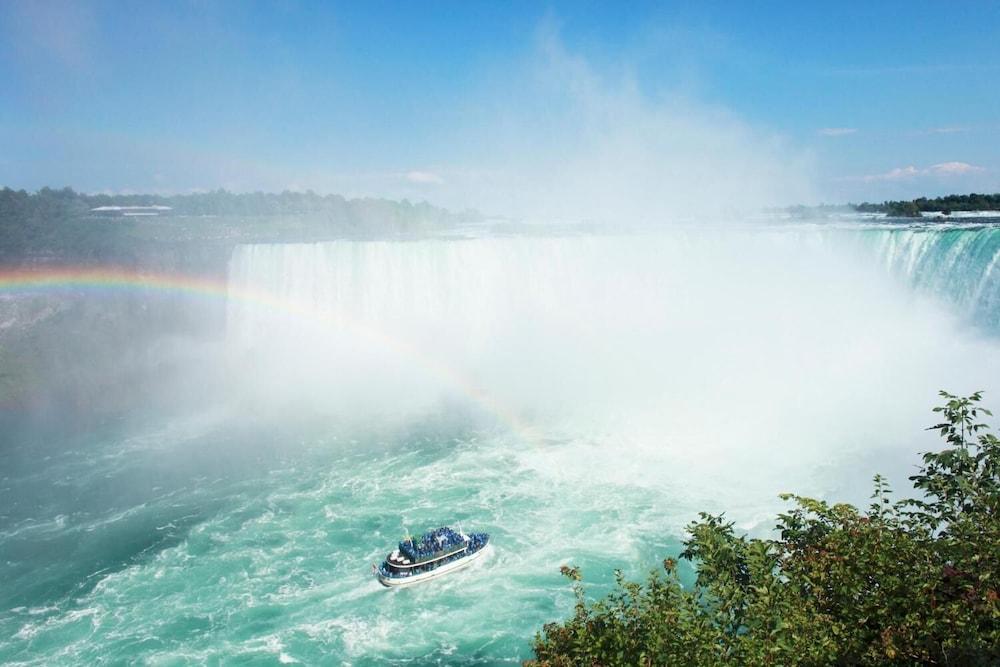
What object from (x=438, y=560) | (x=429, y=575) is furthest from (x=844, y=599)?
(x=429, y=575)

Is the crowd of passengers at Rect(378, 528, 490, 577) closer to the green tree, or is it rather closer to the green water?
the green water

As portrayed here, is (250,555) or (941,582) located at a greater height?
(941,582)

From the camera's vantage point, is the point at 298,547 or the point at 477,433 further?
the point at 477,433

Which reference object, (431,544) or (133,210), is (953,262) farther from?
(133,210)

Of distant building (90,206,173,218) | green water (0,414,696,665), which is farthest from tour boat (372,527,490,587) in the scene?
distant building (90,206,173,218)

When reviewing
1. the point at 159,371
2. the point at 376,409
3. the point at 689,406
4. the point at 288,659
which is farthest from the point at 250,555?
the point at 159,371

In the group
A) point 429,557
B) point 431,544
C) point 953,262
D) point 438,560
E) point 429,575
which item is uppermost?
point 953,262

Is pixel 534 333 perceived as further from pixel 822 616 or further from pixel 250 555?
pixel 822 616
